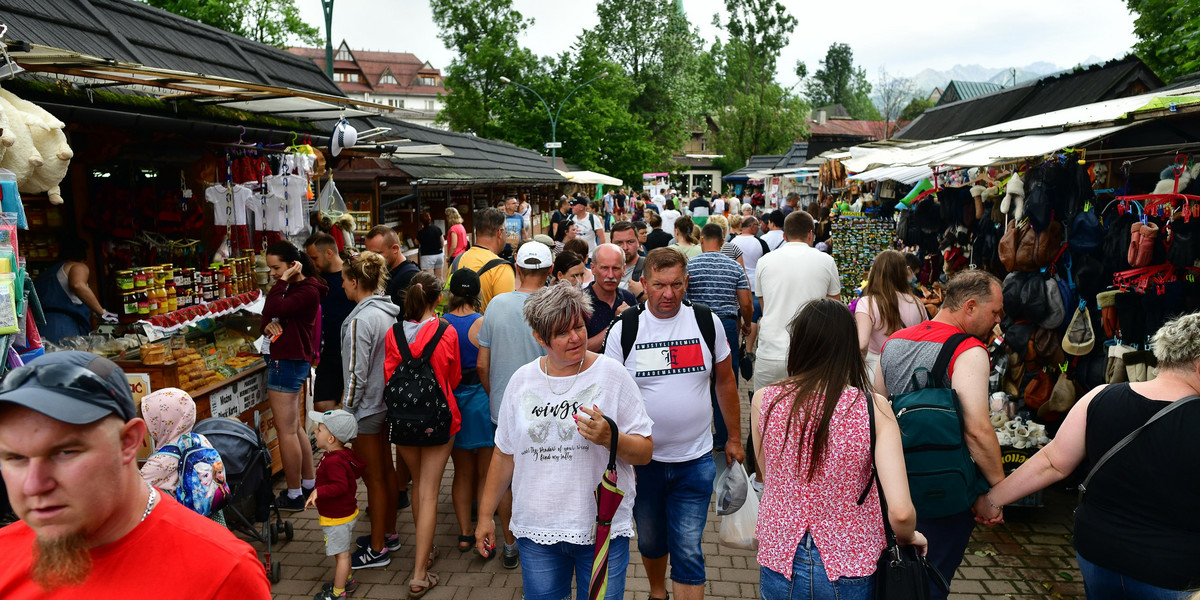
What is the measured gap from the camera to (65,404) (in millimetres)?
1439

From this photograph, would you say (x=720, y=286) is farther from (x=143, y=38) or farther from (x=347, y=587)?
(x=143, y=38)

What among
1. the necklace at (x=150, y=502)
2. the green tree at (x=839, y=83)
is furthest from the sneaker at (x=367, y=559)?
the green tree at (x=839, y=83)

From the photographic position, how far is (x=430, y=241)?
34.3 feet

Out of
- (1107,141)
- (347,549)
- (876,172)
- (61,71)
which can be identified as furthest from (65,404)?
(876,172)

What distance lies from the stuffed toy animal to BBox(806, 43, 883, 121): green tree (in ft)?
316

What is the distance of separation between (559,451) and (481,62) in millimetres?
37838

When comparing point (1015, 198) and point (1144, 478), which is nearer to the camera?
point (1144, 478)

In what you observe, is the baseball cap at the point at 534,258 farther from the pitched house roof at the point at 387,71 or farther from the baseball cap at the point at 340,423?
the pitched house roof at the point at 387,71

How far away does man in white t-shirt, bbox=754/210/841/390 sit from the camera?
5570mm

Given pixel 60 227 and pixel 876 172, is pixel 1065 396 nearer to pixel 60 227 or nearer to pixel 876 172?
pixel 876 172

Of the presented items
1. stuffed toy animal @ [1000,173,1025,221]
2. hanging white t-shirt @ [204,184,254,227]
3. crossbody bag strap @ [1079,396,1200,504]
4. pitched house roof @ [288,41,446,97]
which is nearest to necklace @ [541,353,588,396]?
crossbody bag strap @ [1079,396,1200,504]

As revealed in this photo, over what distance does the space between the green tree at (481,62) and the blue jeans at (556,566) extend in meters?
34.7

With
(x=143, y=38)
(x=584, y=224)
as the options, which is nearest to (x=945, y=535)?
(x=143, y=38)

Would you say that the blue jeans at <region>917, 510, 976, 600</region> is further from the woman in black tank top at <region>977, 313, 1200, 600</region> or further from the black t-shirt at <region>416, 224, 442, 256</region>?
the black t-shirt at <region>416, 224, 442, 256</region>
